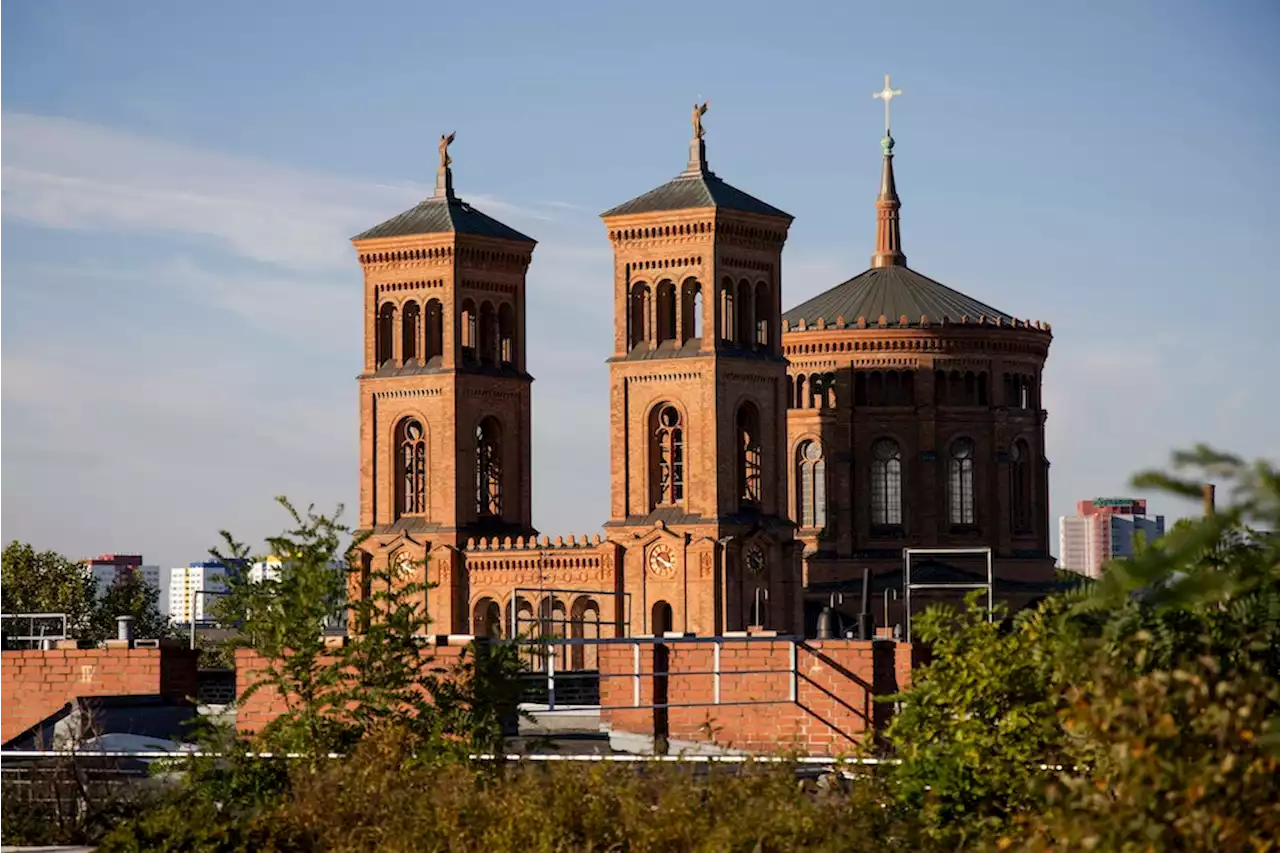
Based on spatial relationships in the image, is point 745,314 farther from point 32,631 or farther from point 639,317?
point 32,631

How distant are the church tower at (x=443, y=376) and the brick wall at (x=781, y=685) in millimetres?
45106

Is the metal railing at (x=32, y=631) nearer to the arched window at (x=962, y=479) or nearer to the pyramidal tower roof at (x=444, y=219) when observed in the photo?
the pyramidal tower roof at (x=444, y=219)

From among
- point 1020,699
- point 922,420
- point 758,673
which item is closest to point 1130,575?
point 1020,699

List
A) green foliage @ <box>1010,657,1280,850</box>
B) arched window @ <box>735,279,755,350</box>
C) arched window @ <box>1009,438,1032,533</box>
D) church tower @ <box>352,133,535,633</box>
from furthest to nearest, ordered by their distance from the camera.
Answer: arched window @ <box>1009,438,1032,533</box>, church tower @ <box>352,133,535,633</box>, arched window @ <box>735,279,755,350</box>, green foliage @ <box>1010,657,1280,850</box>

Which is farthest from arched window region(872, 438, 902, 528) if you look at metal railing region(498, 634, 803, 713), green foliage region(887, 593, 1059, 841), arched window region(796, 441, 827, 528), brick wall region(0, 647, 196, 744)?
green foliage region(887, 593, 1059, 841)

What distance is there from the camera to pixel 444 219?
242 ft

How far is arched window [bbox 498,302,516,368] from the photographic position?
74375mm

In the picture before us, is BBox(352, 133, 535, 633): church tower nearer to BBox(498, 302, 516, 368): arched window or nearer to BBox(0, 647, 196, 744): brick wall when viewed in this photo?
BBox(498, 302, 516, 368): arched window

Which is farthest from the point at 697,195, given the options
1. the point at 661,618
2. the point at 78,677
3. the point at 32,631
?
the point at 78,677

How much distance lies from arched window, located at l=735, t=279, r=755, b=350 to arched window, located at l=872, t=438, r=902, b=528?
37.7 feet

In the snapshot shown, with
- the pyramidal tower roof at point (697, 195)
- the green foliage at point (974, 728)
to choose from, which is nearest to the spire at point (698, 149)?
the pyramidal tower roof at point (697, 195)

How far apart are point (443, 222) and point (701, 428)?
1154cm

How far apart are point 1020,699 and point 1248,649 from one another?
120 inches

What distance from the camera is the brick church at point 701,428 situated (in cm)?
6812
